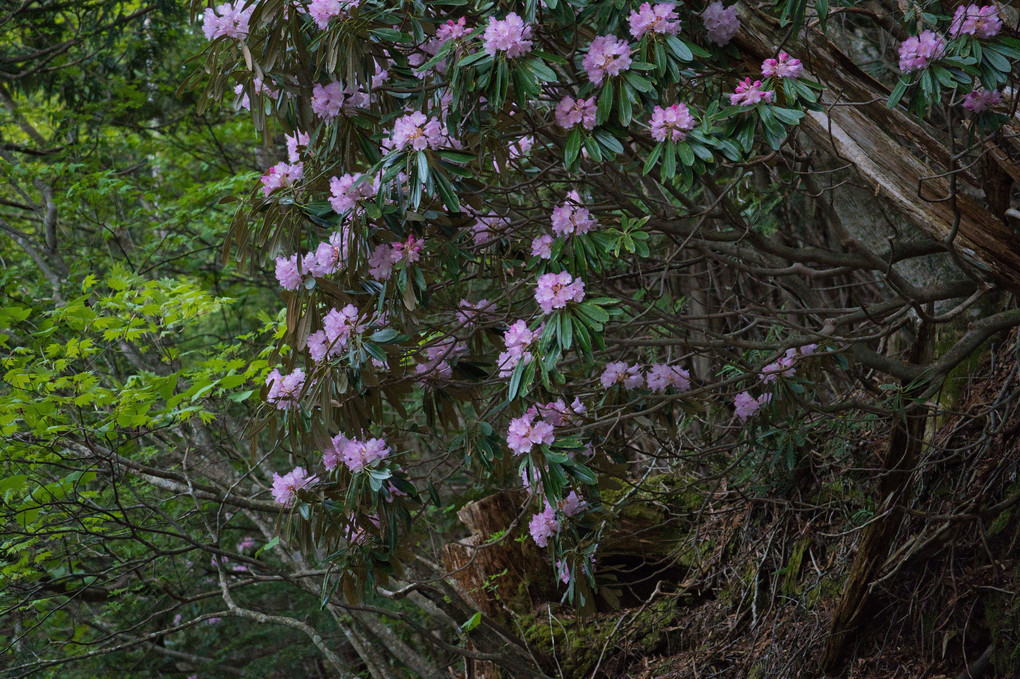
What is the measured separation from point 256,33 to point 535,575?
278cm

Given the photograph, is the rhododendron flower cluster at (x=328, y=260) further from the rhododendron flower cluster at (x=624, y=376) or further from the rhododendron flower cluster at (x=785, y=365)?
the rhododendron flower cluster at (x=785, y=365)

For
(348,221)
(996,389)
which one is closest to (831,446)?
(996,389)

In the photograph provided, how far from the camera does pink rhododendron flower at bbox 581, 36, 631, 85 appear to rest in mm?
2004

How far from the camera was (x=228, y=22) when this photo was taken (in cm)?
235

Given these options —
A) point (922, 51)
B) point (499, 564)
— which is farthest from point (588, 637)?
point (922, 51)

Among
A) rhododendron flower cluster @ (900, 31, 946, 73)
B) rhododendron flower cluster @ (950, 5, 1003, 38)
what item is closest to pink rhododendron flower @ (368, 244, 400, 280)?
rhododendron flower cluster @ (900, 31, 946, 73)

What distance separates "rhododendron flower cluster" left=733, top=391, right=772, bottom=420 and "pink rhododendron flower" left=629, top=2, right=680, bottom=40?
1470 millimetres

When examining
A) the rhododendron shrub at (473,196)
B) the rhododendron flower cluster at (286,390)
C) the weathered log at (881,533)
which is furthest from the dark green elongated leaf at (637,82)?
the weathered log at (881,533)

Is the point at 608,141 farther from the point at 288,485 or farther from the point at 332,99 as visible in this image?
the point at 288,485

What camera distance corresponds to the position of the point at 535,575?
4.09 m

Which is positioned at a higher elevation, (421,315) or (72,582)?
(421,315)

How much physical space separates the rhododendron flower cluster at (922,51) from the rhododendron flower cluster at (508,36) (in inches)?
40.2

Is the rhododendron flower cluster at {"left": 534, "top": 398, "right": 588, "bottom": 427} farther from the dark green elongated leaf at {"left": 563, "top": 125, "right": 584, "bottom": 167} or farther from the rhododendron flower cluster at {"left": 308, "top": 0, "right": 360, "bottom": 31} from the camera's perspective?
the rhododendron flower cluster at {"left": 308, "top": 0, "right": 360, "bottom": 31}

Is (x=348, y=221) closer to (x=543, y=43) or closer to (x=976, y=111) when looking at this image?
(x=543, y=43)
